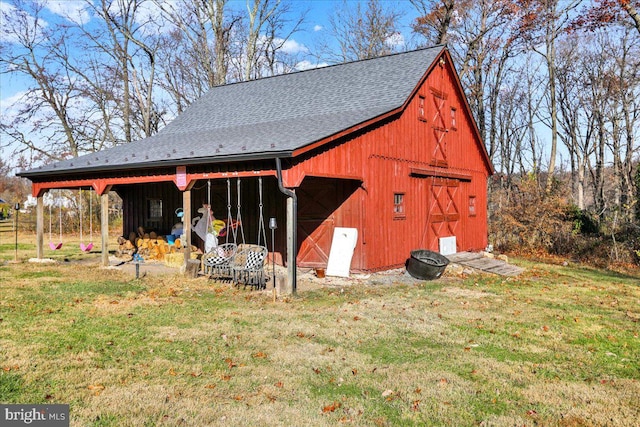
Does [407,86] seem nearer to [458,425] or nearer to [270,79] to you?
[270,79]

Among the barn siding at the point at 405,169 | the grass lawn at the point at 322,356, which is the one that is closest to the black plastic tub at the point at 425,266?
the barn siding at the point at 405,169

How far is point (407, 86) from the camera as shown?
42.8ft

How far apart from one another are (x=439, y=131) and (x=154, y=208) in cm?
988

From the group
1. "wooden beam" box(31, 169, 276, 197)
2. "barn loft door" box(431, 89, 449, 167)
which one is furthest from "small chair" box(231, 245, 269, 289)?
"barn loft door" box(431, 89, 449, 167)

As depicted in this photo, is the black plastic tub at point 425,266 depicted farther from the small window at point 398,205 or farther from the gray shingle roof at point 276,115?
the gray shingle roof at point 276,115

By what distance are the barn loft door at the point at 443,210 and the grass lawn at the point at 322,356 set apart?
14.9 ft

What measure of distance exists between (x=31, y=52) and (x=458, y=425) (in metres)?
31.4

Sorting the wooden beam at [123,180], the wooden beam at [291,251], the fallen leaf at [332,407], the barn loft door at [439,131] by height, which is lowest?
the fallen leaf at [332,407]

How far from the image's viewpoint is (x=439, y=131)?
48.1 ft

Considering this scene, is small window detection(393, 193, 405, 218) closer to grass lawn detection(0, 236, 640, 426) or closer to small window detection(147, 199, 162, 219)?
grass lawn detection(0, 236, 640, 426)

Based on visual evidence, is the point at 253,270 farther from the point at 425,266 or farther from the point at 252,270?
the point at 425,266

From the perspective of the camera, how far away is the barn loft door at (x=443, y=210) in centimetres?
1399

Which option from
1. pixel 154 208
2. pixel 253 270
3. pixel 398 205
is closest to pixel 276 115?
pixel 398 205

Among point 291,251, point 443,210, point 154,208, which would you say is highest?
point 154,208
